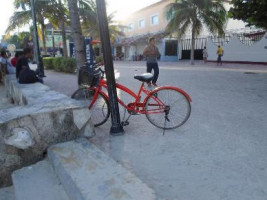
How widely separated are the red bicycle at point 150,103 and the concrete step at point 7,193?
1.75 metres

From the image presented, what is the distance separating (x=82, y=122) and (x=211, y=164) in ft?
5.58

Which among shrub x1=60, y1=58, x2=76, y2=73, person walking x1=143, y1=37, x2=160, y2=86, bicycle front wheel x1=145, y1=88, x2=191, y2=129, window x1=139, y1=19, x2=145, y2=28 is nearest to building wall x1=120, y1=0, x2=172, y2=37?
window x1=139, y1=19, x2=145, y2=28

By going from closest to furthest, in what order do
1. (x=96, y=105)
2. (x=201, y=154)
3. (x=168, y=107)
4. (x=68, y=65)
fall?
(x=201, y=154) < (x=168, y=107) < (x=96, y=105) < (x=68, y=65)

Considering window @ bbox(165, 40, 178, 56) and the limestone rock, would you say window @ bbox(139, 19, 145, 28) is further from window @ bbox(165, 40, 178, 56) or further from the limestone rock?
the limestone rock

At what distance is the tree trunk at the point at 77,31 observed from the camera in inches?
266

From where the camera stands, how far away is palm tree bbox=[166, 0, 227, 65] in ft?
61.9

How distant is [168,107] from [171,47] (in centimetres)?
2670

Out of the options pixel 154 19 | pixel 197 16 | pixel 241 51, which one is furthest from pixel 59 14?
pixel 154 19

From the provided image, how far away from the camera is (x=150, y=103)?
14.0 feet

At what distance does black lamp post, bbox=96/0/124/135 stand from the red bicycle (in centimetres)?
21

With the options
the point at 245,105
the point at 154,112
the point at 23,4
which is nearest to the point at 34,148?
the point at 154,112

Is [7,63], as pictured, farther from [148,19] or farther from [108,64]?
[148,19]

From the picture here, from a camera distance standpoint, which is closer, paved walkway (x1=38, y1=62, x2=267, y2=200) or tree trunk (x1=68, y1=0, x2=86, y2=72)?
paved walkway (x1=38, y1=62, x2=267, y2=200)

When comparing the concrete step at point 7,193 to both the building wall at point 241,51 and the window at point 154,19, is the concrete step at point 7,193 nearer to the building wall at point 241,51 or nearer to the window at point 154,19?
the building wall at point 241,51
